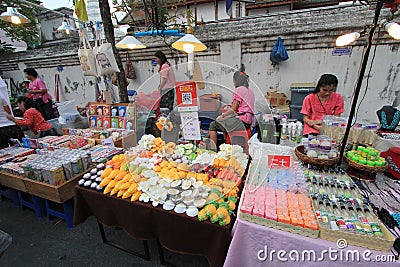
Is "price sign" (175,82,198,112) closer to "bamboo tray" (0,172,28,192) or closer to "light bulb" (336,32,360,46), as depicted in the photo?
"light bulb" (336,32,360,46)

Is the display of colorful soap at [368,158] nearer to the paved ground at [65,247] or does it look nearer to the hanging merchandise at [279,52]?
the paved ground at [65,247]

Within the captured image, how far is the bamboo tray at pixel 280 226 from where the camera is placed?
1.06 meters

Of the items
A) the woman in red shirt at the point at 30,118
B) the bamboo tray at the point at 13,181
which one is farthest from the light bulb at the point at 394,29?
the woman in red shirt at the point at 30,118

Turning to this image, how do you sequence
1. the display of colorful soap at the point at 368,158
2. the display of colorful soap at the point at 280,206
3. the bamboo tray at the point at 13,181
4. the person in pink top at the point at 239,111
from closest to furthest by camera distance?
the display of colorful soap at the point at 280,206 → the display of colorful soap at the point at 368,158 → the bamboo tray at the point at 13,181 → the person in pink top at the point at 239,111

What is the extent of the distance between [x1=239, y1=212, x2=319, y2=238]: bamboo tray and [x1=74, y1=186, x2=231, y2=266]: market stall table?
6.1 inches

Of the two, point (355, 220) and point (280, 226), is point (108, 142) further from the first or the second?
point (355, 220)

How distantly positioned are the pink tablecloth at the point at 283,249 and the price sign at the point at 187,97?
103 centimetres

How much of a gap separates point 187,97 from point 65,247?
78.3 inches

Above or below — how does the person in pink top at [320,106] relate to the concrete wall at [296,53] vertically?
below

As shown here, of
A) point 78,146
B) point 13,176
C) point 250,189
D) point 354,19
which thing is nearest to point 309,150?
point 250,189

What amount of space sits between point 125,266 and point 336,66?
4.82 metres

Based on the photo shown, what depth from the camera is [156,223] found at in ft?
4.93

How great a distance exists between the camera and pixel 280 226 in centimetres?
112

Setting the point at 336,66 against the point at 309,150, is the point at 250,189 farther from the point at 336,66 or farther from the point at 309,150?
the point at 336,66
